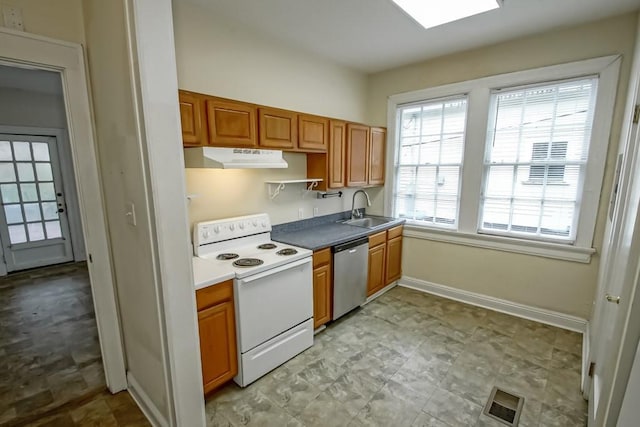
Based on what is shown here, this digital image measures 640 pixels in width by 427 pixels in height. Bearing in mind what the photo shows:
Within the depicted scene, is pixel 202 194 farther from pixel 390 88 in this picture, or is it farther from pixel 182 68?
pixel 390 88

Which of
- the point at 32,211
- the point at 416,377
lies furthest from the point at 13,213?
the point at 416,377

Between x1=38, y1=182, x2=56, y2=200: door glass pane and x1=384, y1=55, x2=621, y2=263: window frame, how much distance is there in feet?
17.1

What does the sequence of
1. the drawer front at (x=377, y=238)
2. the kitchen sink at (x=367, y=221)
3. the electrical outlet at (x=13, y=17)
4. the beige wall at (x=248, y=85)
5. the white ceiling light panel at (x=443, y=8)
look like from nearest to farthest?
the electrical outlet at (x=13, y=17) < the white ceiling light panel at (x=443, y=8) < the beige wall at (x=248, y=85) < the drawer front at (x=377, y=238) < the kitchen sink at (x=367, y=221)

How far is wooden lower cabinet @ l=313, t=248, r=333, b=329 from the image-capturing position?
8.61 ft

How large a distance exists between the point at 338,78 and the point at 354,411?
3.35 metres

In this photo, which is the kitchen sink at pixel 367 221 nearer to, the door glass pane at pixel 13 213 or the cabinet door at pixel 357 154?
the cabinet door at pixel 357 154

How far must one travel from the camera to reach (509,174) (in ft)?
10.0

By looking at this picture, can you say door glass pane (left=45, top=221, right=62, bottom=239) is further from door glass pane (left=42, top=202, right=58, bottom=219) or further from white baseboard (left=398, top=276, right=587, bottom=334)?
white baseboard (left=398, top=276, right=587, bottom=334)

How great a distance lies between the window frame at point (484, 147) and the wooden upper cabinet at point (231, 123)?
213cm

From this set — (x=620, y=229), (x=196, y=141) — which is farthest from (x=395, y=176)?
(x=196, y=141)

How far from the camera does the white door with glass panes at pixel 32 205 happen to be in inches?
167

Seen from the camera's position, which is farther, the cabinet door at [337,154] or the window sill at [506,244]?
the cabinet door at [337,154]

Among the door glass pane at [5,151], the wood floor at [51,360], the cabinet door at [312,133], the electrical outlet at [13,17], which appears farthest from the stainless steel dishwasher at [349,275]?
the door glass pane at [5,151]

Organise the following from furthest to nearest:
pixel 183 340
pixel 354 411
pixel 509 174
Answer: pixel 509 174, pixel 354 411, pixel 183 340
